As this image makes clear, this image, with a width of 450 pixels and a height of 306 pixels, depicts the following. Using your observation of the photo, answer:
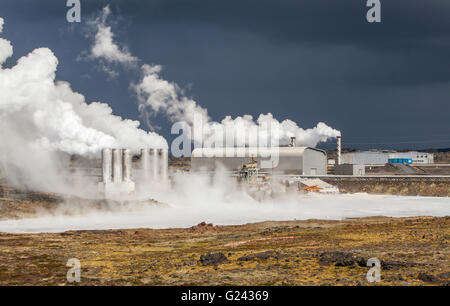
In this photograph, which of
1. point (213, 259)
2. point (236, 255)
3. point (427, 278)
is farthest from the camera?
point (236, 255)

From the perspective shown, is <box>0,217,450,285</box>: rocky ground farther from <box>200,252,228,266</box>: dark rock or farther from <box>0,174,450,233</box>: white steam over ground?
<box>0,174,450,233</box>: white steam over ground

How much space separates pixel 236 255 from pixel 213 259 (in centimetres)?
290

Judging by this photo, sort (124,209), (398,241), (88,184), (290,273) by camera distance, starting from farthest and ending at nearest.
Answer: (88,184) → (124,209) → (398,241) → (290,273)

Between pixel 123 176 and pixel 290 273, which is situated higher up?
pixel 123 176

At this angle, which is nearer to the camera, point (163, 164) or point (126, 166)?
point (126, 166)

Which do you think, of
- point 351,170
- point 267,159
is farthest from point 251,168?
point 351,170

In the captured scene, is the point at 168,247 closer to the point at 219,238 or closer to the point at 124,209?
the point at 219,238

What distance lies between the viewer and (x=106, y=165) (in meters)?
86.1

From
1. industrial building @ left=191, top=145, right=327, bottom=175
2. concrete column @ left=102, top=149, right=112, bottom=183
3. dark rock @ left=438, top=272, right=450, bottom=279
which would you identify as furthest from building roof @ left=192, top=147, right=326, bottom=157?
dark rock @ left=438, top=272, right=450, bottom=279

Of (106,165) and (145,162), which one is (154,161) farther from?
(106,165)

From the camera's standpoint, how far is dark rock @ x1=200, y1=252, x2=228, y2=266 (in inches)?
1318
